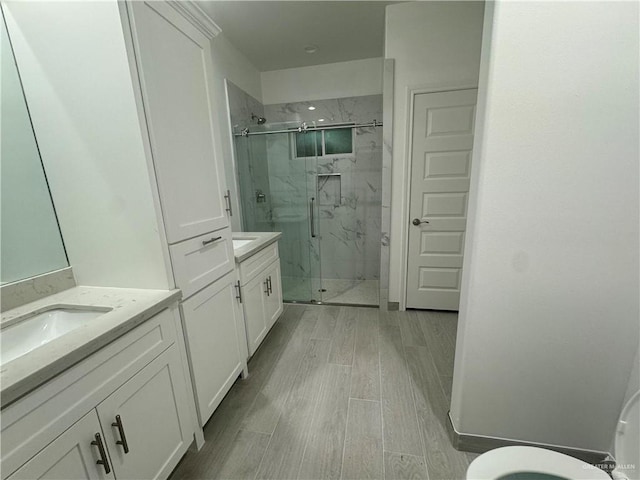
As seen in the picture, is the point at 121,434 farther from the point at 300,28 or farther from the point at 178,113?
the point at 300,28

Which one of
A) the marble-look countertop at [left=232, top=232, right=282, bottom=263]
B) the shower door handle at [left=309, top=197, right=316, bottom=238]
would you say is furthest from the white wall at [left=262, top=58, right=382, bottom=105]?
the marble-look countertop at [left=232, top=232, right=282, bottom=263]

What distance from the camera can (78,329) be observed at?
2.73 ft

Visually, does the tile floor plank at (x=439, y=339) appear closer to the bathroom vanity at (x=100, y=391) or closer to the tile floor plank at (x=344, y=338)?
the tile floor plank at (x=344, y=338)

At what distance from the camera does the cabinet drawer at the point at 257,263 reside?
1.77 m

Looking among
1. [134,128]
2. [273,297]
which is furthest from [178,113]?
[273,297]

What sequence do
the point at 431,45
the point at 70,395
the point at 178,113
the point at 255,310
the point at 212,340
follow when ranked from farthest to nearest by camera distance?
the point at 431,45 → the point at 255,310 → the point at 212,340 → the point at 178,113 → the point at 70,395

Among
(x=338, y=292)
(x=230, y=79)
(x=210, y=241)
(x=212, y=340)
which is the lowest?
(x=338, y=292)

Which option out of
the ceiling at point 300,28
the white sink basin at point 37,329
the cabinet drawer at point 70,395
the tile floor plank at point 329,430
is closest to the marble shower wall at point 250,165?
the ceiling at point 300,28

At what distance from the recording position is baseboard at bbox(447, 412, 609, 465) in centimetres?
122

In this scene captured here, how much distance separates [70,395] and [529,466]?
1.43 m

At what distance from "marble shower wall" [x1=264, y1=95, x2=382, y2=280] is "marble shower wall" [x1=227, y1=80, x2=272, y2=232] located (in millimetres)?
89

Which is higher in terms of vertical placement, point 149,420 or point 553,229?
point 553,229

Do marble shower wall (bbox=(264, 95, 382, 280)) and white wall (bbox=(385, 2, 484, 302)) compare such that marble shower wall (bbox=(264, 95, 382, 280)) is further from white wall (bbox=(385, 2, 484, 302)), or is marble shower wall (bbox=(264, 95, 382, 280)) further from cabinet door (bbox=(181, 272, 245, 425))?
cabinet door (bbox=(181, 272, 245, 425))

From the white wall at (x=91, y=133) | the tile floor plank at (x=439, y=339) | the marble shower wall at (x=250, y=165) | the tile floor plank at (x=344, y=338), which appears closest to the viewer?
the white wall at (x=91, y=133)
